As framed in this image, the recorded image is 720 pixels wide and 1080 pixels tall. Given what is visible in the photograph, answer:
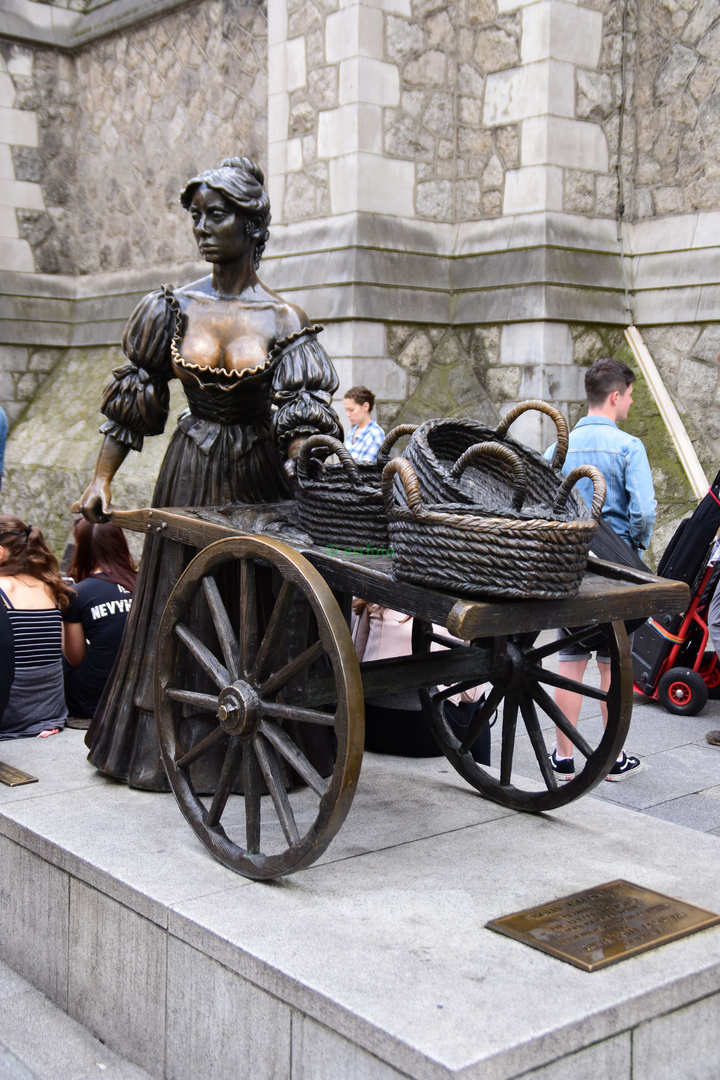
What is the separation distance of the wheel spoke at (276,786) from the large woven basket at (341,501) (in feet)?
1.80

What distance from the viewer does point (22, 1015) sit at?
10.1 ft

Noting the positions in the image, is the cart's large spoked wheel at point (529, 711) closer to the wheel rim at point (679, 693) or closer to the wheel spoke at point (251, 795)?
the wheel spoke at point (251, 795)

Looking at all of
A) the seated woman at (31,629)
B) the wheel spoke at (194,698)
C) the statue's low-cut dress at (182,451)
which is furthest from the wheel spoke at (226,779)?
the seated woman at (31,629)

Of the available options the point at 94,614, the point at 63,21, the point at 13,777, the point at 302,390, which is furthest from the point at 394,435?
the point at 63,21

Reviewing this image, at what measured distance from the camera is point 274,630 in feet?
9.15

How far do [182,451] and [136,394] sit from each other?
22cm

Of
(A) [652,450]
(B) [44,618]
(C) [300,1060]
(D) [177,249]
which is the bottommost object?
(C) [300,1060]

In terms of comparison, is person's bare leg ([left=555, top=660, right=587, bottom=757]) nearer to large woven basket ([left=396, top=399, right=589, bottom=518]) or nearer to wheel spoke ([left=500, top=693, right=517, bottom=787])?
wheel spoke ([left=500, top=693, right=517, bottom=787])

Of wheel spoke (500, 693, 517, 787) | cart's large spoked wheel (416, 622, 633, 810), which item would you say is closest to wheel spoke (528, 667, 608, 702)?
cart's large spoked wheel (416, 622, 633, 810)

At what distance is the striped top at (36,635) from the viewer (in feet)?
13.3

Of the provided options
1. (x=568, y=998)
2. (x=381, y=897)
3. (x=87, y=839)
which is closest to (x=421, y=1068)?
(x=568, y=998)

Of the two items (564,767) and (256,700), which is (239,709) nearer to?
(256,700)

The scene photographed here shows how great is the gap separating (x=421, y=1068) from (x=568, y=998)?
1.19ft

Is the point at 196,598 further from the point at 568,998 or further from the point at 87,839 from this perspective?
the point at 568,998
